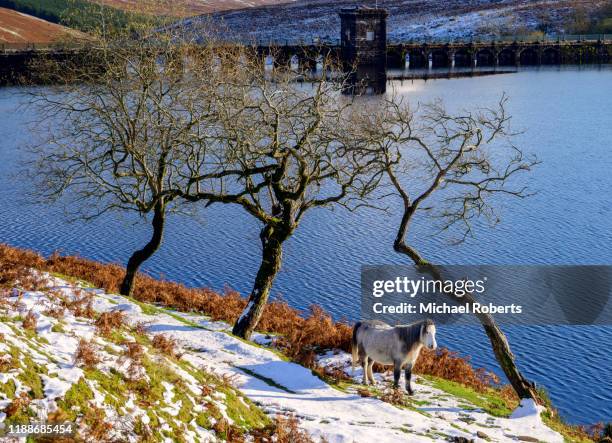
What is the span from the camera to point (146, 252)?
73.7 ft

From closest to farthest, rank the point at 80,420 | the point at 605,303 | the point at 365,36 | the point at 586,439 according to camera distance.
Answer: the point at 80,420 < the point at 586,439 < the point at 605,303 < the point at 365,36

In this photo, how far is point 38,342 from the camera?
1184 centimetres

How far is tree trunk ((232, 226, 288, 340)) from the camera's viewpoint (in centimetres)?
1973

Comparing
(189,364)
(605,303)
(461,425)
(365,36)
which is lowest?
(605,303)

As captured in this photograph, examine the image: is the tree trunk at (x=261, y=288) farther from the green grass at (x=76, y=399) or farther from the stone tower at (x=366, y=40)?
the stone tower at (x=366, y=40)

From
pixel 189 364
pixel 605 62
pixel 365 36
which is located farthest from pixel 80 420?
pixel 605 62

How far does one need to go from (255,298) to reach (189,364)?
20.1 ft

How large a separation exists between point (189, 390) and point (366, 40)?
92.3m

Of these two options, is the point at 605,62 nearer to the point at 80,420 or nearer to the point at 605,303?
the point at 605,303

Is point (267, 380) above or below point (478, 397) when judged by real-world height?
above

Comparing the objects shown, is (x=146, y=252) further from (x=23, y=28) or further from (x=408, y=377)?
(x=23, y=28)

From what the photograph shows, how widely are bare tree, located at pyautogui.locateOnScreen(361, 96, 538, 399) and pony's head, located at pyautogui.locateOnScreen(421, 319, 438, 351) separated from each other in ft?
12.2

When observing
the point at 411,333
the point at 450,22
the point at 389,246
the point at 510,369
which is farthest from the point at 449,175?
the point at 450,22

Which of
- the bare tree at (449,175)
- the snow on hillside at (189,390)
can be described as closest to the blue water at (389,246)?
the bare tree at (449,175)
